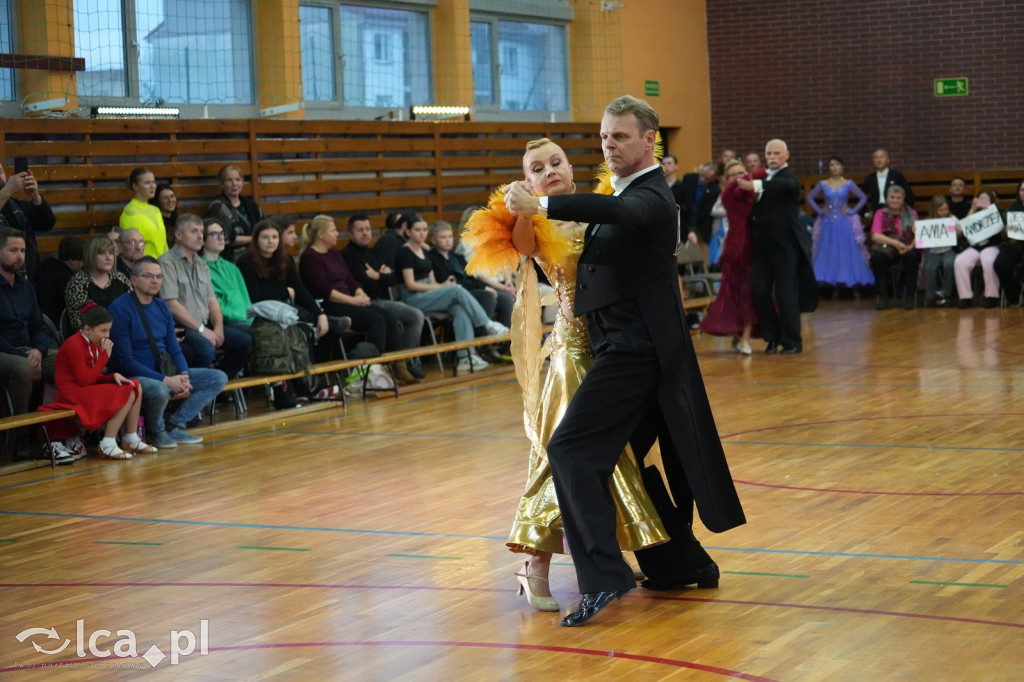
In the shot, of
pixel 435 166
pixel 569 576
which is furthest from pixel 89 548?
pixel 435 166

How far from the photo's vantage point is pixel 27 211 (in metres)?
9.01

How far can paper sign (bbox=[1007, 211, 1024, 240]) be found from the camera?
1423 cm

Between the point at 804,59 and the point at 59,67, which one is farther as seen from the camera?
the point at 804,59

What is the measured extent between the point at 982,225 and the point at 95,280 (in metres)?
10.3

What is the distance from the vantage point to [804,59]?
59.6 ft

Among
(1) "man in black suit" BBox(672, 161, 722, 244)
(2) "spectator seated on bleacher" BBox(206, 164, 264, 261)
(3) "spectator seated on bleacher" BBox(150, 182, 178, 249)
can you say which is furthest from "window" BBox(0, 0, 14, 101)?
(1) "man in black suit" BBox(672, 161, 722, 244)

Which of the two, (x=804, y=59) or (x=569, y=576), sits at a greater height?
(x=804, y=59)

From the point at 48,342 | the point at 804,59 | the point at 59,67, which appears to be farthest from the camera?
the point at 804,59

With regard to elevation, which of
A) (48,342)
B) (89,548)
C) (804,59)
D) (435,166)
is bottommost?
(89,548)

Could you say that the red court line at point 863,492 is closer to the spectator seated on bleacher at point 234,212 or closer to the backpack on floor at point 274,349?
the backpack on floor at point 274,349

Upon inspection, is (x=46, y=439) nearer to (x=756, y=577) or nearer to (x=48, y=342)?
(x=48, y=342)

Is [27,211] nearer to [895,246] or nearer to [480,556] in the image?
[480,556]

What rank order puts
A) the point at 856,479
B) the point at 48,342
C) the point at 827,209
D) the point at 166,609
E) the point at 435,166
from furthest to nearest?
the point at 827,209, the point at 435,166, the point at 48,342, the point at 856,479, the point at 166,609

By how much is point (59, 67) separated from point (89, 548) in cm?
582
